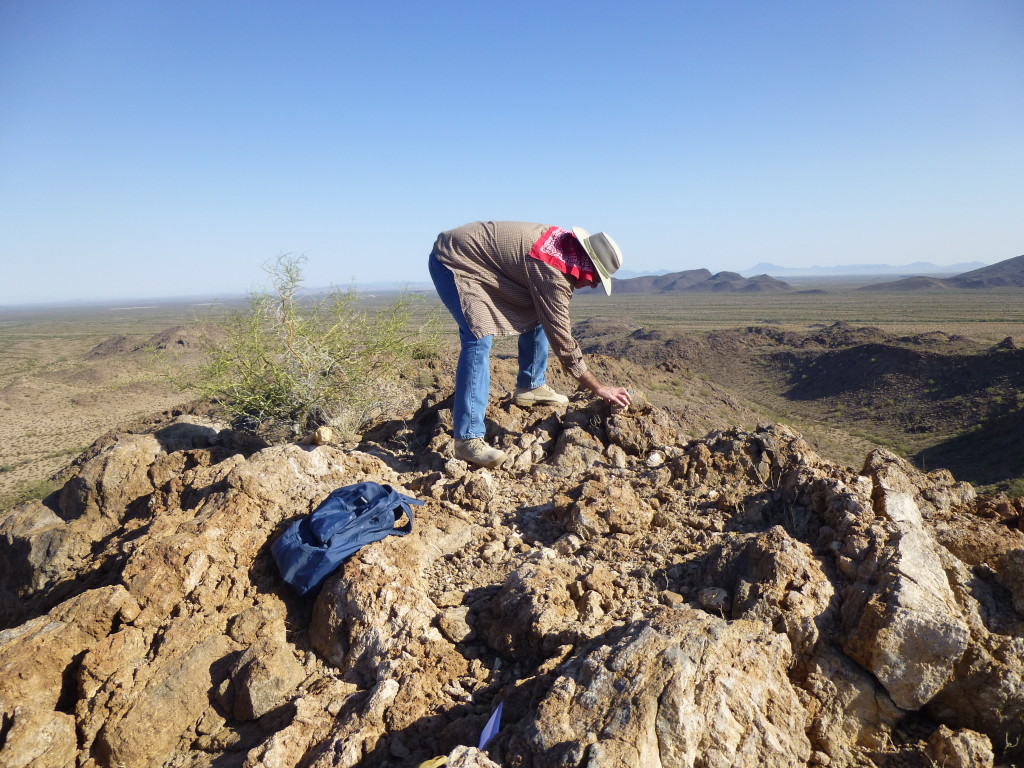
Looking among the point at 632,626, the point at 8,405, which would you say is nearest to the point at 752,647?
the point at 632,626

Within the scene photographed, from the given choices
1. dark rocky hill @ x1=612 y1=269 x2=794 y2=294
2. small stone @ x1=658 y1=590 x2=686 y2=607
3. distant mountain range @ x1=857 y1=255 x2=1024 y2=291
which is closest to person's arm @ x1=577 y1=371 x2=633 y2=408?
small stone @ x1=658 y1=590 x2=686 y2=607

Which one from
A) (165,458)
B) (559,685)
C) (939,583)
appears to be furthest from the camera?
(165,458)

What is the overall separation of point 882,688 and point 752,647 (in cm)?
45

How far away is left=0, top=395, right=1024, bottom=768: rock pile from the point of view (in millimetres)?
1718

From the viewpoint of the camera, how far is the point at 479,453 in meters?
3.70

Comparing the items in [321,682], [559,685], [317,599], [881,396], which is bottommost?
[881,396]

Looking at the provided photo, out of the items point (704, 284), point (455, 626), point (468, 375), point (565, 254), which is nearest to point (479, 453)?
point (468, 375)

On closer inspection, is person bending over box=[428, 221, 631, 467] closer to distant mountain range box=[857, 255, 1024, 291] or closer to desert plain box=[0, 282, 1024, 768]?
desert plain box=[0, 282, 1024, 768]

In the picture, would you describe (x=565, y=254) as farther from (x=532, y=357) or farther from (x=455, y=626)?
(x=455, y=626)

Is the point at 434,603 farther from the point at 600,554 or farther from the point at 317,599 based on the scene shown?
the point at 600,554

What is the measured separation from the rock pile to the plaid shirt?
0.92m

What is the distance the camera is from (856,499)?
2496 mm

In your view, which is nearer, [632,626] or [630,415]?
[632,626]

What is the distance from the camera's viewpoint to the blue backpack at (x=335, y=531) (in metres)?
2.55
